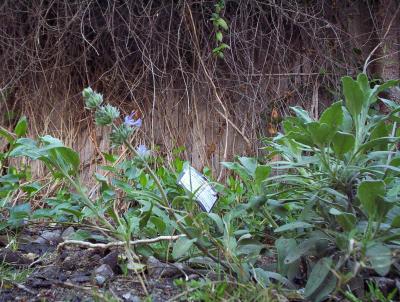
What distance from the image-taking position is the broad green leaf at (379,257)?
3.60ft

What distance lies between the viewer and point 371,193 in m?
1.20

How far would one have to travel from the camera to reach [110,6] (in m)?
2.95

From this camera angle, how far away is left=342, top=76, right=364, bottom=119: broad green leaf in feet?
4.42

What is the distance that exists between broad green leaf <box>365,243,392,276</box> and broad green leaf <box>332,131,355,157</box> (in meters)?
0.28

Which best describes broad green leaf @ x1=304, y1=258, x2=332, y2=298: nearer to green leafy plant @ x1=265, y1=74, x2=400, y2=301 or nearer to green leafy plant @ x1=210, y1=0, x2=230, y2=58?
green leafy plant @ x1=265, y1=74, x2=400, y2=301

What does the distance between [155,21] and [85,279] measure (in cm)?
191

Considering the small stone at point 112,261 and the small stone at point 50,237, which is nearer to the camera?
the small stone at point 112,261

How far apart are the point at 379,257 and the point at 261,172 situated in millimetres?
440

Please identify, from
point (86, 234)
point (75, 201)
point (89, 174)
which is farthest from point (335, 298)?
point (89, 174)

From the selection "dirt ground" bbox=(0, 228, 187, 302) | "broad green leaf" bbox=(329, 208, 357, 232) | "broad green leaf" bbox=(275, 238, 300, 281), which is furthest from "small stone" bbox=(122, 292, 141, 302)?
"broad green leaf" bbox=(329, 208, 357, 232)

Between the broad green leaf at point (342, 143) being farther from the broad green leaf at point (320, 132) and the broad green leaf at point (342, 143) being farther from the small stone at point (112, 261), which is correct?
the small stone at point (112, 261)

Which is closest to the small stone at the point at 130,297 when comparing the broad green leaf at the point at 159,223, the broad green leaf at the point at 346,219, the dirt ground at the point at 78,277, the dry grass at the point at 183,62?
the dirt ground at the point at 78,277


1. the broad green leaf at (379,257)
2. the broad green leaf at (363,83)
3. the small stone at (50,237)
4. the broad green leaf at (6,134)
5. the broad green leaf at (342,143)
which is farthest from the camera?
the small stone at (50,237)

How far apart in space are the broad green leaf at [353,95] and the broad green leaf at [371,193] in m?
0.28
